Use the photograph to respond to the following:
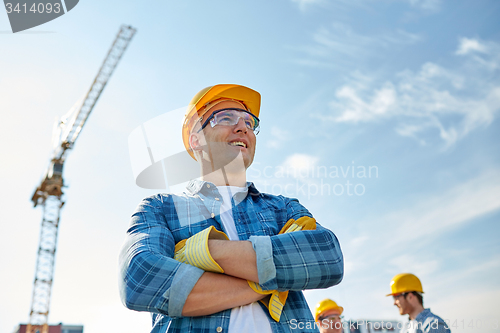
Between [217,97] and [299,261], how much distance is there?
178cm

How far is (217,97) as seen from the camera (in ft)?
11.3

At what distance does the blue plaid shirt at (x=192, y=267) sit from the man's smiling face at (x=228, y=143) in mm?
610

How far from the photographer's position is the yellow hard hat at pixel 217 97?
11.4ft

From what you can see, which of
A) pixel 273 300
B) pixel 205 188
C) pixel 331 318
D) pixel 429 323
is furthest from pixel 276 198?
pixel 331 318

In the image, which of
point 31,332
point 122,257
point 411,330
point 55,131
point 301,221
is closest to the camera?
point 122,257

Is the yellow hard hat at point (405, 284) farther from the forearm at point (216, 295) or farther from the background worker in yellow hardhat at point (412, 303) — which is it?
the forearm at point (216, 295)

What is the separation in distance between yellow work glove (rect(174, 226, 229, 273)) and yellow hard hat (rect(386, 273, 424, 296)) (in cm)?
Answer: 714

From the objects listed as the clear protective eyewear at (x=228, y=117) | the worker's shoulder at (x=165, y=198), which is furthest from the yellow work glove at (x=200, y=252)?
the clear protective eyewear at (x=228, y=117)

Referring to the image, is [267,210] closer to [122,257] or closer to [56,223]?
[122,257]

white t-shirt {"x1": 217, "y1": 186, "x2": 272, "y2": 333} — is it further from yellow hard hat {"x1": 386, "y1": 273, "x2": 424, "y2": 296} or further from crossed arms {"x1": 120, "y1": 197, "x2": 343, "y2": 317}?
yellow hard hat {"x1": 386, "y1": 273, "x2": 424, "y2": 296}

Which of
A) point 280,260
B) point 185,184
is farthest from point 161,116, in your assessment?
point 280,260

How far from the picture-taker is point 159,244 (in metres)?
2.38

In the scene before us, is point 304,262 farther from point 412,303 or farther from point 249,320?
point 412,303

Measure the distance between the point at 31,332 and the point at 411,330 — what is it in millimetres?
47683
